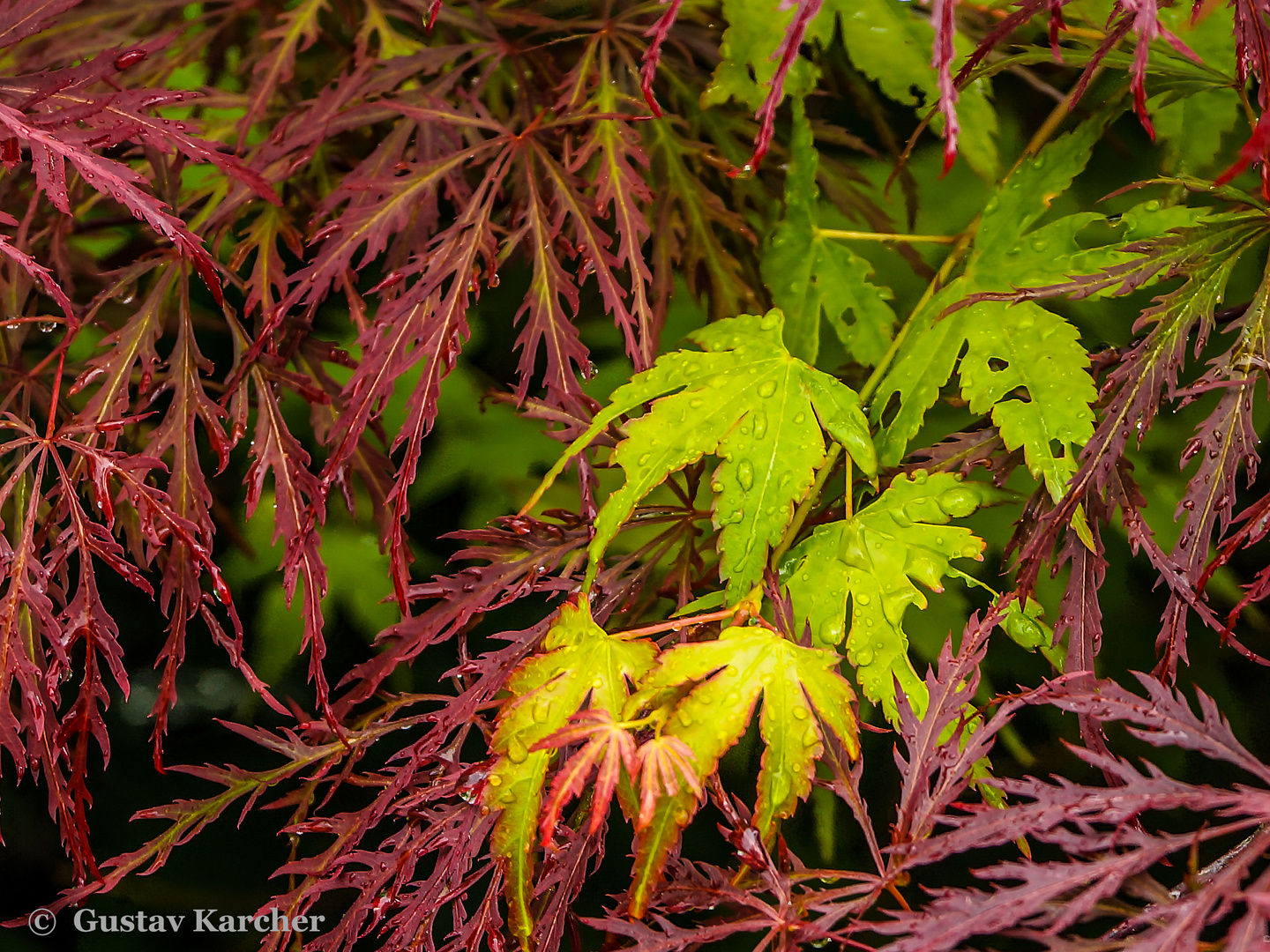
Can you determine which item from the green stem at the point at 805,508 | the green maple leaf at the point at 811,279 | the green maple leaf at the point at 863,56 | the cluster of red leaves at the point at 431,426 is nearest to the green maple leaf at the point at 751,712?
the cluster of red leaves at the point at 431,426

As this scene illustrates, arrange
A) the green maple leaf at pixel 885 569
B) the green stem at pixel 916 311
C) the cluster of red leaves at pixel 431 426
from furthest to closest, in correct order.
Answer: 1. the green stem at pixel 916 311
2. the green maple leaf at pixel 885 569
3. the cluster of red leaves at pixel 431 426

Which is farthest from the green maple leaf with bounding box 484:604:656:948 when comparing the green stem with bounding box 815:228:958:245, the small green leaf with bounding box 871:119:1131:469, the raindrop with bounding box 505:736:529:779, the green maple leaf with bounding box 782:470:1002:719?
the green stem with bounding box 815:228:958:245

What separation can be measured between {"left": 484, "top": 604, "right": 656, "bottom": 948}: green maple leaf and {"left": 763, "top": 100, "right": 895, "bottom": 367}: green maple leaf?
1.03 ft

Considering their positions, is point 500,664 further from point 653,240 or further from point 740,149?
point 740,149

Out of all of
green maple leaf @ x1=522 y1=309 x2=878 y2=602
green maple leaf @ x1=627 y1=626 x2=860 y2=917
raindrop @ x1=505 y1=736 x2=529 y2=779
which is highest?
green maple leaf @ x1=522 y1=309 x2=878 y2=602

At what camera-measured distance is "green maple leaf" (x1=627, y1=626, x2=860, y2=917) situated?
16.1 inches

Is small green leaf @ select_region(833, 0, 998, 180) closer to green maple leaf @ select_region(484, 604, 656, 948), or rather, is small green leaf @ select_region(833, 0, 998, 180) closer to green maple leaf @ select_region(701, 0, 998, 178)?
green maple leaf @ select_region(701, 0, 998, 178)

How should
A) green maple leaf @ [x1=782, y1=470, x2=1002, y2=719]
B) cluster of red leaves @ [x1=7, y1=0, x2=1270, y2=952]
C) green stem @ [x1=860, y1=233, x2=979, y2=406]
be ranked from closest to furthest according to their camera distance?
cluster of red leaves @ [x1=7, y1=0, x2=1270, y2=952], green maple leaf @ [x1=782, y1=470, x2=1002, y2=719], green stem @ [x1=860, y1=233, x2=979, y2=406]

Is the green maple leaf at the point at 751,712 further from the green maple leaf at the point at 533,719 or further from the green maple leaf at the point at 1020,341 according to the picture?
the green maple leaf at the point at 1020,341

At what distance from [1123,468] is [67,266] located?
79 centimetres

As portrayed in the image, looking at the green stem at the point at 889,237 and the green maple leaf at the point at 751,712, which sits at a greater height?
the green stem at the point at 889,237

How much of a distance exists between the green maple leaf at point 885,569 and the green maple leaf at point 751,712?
6cm

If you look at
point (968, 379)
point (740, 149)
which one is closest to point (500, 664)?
point (968, 379)

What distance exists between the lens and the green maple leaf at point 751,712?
41 centimetres
